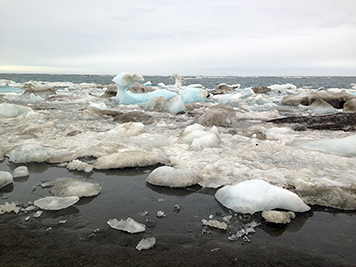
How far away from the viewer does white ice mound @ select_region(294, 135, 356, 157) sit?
137 inches

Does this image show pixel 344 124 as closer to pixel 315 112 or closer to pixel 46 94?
pixel 315 112

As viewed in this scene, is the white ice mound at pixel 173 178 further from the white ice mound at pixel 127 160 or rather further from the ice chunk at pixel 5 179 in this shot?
the ice chunk at pixel 5 179

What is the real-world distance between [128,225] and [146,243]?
9.8 inches

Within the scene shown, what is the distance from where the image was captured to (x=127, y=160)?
3088 mm

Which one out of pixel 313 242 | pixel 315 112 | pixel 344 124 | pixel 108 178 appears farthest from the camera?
pixel 315 112

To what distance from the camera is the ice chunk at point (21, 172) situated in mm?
2699

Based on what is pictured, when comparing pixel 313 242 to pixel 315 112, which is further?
pixel 315 112

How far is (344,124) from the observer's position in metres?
5.47

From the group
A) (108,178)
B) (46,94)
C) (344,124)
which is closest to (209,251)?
(108,178)

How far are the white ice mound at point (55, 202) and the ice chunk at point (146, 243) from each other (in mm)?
828

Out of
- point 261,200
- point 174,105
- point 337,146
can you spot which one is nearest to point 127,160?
point 261,200

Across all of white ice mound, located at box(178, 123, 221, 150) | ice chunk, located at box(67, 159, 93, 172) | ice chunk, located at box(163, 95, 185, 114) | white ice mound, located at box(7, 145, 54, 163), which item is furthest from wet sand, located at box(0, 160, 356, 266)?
ice chunk, located at box(163, 95, 185, 114)

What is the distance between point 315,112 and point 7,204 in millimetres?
9337

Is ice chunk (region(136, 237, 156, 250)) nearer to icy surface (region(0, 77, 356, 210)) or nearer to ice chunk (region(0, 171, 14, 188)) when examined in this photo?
icy surface (region(0, 77, 356, 210))
